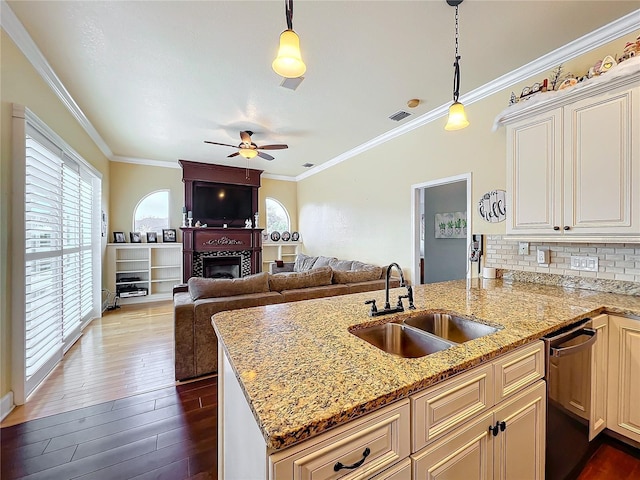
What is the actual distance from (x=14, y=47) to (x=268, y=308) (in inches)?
111

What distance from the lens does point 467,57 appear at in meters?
2.40

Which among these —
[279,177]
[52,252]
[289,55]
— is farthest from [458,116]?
[279,177]

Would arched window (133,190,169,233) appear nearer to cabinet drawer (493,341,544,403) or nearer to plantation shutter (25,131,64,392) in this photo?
plantation shutter (25,131,64,392)

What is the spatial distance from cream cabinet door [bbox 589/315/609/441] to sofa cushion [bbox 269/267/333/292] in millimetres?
2260

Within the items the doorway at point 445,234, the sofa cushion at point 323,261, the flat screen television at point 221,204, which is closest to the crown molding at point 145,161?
the flat screen television at point 221,204

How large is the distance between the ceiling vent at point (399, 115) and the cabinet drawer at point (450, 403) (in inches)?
127

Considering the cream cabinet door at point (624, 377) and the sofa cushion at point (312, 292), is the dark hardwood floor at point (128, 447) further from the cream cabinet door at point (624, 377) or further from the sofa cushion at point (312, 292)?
the sofa cushion at point (312, 292)

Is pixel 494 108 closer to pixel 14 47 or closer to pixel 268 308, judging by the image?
pixel 268 308

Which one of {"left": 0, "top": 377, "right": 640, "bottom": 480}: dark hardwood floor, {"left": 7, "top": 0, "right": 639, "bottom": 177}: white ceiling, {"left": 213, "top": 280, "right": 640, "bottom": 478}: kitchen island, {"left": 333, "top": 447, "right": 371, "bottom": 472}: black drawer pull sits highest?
{"left": 7, "top": 0, "right": 639, "bottom": 177}: white ceiling

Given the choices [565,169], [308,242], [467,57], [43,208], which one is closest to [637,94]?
[565,169]

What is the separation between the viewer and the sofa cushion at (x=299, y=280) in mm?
2980

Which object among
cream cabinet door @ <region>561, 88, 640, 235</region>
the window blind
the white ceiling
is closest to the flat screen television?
the window blind

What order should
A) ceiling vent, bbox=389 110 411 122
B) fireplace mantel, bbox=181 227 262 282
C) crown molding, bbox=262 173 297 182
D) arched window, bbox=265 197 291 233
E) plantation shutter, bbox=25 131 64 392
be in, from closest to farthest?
1. plantation shutter, bbox=25 131 64 392
2. ceiling vent, bbox=389 110 411 122
3. fireplace mantel, bbox=181 227 262 282
4. crown molding, bbox=262 173 297 182
5. arched window, bbox=265 197 291 233

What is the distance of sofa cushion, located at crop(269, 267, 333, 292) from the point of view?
298cm
